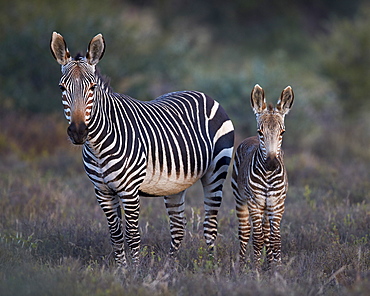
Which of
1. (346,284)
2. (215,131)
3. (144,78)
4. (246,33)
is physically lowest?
(346,284)

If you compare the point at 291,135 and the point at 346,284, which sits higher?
the point at 291,135

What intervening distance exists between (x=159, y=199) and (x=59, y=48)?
4.50m

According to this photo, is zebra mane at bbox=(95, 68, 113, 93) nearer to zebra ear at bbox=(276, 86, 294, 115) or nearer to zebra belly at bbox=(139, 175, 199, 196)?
zebra belly at bbox=(139, 175, 199, 196)

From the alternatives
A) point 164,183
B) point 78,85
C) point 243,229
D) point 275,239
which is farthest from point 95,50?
point 275,239

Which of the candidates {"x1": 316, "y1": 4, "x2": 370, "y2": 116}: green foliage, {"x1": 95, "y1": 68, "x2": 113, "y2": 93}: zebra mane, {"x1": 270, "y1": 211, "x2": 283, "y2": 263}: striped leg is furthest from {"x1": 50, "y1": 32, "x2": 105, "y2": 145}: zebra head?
{"x1": 316, "y1": 4, "x2": 370, "y2": 116}: green foliage

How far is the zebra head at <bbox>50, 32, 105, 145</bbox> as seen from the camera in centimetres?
561

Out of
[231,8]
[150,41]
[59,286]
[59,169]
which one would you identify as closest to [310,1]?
[231,8]

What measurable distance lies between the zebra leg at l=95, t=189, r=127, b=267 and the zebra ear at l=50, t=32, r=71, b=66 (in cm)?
151

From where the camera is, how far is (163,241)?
753cm

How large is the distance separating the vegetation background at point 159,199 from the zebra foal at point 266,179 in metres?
0.37

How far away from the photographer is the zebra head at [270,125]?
5.89m

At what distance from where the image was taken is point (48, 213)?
8523 millimetres

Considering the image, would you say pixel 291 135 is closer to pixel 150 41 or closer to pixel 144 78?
pixel 144 78

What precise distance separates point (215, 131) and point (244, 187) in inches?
42.8
